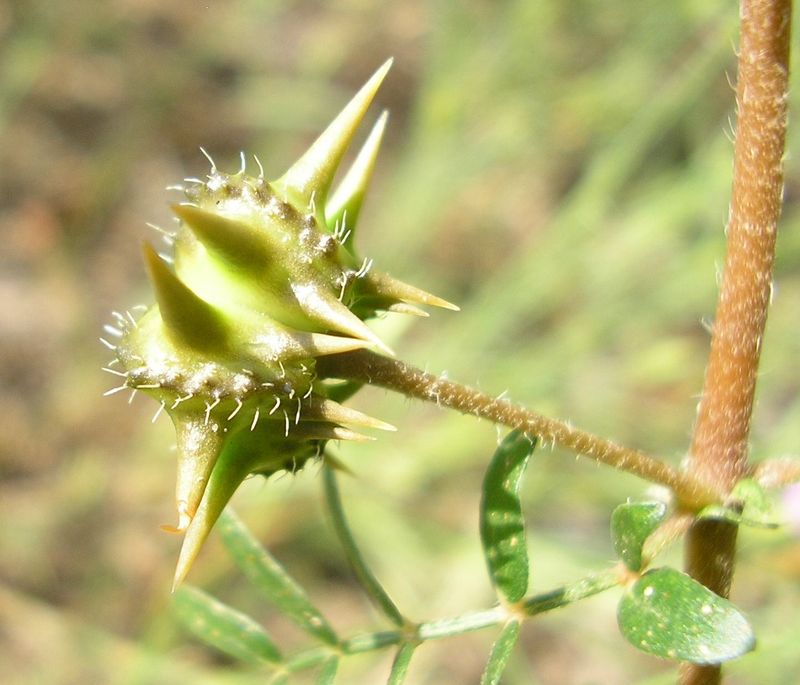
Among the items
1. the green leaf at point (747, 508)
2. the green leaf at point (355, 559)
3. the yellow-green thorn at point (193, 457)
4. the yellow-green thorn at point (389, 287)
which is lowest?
the green leaf at point (355, 559)

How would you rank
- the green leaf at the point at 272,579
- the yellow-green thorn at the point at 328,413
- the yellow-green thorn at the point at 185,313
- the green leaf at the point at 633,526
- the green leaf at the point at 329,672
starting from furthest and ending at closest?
the green leaf at the point at 272,579 → the green leaf at the point at 329,672 → the green leaf at the point at 633,526 → the yellow-green thorn at the point at 328,413 → the yellow-green thorn at the point at 185,313

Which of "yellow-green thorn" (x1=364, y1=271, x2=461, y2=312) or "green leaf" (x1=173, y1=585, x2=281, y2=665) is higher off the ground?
"yellow-green thorn" (x1=364, y1=271, x2=461, y2=312)

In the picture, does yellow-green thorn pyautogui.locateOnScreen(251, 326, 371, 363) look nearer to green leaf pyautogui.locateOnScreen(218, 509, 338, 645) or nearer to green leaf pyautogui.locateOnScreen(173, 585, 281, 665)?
green leaf pyautogui.locateOnScreen(218, 509, 338, 645)

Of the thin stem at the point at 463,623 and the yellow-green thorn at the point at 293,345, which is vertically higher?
the yellow-green thorn at the point at 293,345

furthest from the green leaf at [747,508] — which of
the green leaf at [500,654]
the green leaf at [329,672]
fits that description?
the green leaf at [329,672]

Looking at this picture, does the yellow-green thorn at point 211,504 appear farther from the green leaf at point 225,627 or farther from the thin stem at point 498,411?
the green leaf at point 225,627

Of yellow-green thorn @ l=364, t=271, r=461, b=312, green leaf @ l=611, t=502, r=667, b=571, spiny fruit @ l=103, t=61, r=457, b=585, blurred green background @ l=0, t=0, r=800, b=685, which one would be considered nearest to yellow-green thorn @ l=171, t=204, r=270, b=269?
spiny fruit @ l=103, t=61, r=457, b=585

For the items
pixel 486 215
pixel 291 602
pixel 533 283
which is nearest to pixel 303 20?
pixel 486 215

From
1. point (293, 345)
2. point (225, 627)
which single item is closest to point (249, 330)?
point (293, 345)

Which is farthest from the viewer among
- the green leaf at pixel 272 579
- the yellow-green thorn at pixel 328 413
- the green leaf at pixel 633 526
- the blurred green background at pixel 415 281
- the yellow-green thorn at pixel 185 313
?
the blurred green background at pixel 415 281
